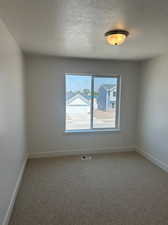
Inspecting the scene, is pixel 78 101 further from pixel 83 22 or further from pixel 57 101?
pixel 83 22

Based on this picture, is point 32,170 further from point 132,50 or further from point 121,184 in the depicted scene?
point 132,50

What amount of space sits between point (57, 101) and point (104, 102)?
1.26 m

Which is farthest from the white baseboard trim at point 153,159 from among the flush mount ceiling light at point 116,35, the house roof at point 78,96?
the flush mount ceiling light at point 116,35

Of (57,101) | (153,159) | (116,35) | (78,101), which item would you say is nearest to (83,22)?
(116,35)

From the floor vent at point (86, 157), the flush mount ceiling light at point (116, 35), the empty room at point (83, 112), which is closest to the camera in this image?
the empty room at point (83, 112)

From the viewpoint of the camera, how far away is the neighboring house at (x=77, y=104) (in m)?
3.90

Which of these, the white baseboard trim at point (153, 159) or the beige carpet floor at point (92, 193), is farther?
the white baseboard trim at point (153, 159)

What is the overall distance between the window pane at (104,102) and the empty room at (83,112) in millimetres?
27

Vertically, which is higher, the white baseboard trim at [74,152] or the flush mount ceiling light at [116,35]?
the flush mount ceiling light at [116,35]

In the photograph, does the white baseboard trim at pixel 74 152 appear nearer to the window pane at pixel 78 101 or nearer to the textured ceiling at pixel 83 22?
the window pane at pixel 78 101

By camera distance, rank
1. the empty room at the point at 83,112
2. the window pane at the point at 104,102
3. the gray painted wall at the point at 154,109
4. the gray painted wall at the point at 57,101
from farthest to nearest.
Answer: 1. the window pane at the point at 104,102
2. the gray painted wall at the point at 57,101
3. the gray painted wall at the point at 154,109
4. the empty room at the point at 83,112

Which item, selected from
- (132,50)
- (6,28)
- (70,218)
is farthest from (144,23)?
(70,218)

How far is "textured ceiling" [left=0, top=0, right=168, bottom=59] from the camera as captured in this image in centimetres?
146

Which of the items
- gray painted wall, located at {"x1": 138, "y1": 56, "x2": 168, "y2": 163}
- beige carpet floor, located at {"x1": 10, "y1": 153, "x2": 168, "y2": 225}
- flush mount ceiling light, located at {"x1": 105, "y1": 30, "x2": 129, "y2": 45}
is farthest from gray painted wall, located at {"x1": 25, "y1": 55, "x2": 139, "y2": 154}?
flush mount ceiling light, located at {"x1": 105, "y1": 30, "x2": 129, "y2": 45}
